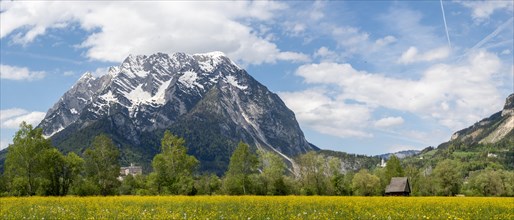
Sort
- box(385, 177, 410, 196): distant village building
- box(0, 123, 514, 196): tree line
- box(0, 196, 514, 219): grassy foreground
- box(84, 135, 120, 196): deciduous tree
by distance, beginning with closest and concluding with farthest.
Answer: box(0, 196, 514, 219): grassy foreground < box(0, 123, 514, 196): tree line < box(84, 135, 120, 196): deciduous tree < box(385, 177, 410, 196): distant village building

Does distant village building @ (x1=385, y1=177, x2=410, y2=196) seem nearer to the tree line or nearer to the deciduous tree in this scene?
the tree line

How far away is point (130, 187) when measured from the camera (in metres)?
111

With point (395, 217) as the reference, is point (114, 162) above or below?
above

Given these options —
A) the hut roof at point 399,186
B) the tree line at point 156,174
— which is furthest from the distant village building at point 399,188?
the tree line at point 156,174

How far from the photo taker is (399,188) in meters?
110

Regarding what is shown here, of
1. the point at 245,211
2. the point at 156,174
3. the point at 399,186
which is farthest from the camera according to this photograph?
the point at 399,186

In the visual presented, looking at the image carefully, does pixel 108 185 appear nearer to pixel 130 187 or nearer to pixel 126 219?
pixel 130 187

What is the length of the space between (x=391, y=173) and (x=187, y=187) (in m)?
72.0

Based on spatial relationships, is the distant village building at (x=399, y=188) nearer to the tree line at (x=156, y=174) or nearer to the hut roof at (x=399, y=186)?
the hut roof at (x=399, y=186)

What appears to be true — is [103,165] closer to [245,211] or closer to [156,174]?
[156,174]

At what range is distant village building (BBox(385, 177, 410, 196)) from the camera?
10956 cm

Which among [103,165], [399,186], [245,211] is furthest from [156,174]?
[399,186]

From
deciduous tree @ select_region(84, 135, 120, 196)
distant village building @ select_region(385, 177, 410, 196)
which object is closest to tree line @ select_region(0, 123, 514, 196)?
deciduous tree @ select_region(84, 135, 120, 196)

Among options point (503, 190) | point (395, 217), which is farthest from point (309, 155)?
point (395, 217)
